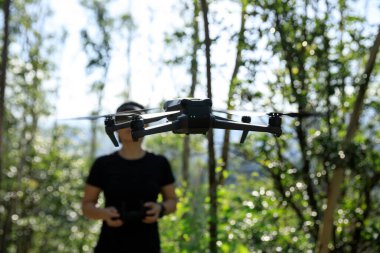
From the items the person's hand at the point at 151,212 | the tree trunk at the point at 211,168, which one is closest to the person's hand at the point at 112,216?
the person's hand at the point at 151,212

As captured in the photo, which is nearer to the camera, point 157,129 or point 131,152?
point 157,129

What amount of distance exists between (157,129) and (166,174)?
4.79ft

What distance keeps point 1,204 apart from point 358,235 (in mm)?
7324

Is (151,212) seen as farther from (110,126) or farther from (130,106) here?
(110,126)

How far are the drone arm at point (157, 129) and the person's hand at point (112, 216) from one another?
1248 millimetres

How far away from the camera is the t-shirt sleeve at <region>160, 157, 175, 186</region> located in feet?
9.18

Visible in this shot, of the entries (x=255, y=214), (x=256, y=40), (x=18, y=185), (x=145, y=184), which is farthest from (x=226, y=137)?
(x=18, y=185)

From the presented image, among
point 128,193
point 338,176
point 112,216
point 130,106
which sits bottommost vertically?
point 112,216

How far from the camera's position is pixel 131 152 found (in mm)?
2711

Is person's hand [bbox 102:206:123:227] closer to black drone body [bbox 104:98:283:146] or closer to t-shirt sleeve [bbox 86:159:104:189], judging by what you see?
t-shirt sleeve [bbox 86:159:104:189]

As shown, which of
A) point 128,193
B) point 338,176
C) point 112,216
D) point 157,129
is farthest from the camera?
point 338,176

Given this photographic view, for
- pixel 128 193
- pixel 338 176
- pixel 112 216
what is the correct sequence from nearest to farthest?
pixel 112 216
pixel 128 193
pixel 338 176

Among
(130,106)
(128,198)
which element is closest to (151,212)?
(128,198)

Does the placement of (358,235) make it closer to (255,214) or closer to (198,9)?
(255,214)
